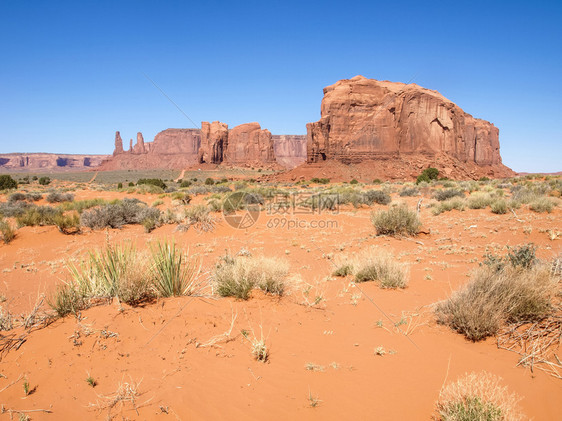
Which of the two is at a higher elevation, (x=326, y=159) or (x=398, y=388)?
(x=326, y=159)

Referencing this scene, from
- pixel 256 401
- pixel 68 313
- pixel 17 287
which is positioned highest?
pixel 68 313

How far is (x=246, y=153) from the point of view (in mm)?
110938

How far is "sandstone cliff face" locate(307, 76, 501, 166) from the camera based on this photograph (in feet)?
190

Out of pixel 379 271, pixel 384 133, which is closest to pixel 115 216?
pixel 379 271

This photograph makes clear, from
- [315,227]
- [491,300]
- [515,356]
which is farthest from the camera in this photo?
[315,227]

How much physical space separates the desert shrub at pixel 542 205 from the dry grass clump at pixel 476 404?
11.5m

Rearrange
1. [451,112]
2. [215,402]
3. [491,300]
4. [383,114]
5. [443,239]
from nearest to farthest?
[215,402], [491,300], [443,239], [383,114], [451,112]

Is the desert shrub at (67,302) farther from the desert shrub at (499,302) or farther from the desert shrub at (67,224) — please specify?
the desert shrub at (67,224)

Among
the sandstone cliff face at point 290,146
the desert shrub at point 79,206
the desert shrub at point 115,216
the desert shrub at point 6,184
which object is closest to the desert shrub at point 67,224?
the desert shrub at point 115,216

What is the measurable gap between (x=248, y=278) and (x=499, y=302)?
11.3 ft

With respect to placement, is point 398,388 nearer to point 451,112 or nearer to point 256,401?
point 256,401

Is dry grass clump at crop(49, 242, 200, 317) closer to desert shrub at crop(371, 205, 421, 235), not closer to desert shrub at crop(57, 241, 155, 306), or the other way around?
desert shrub at crop(57, 241, 155, 306)

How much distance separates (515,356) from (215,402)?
3136mm

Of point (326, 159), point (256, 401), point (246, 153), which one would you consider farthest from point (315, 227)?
point (246, 153)
